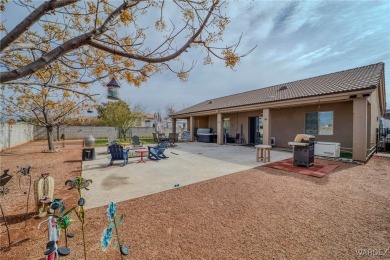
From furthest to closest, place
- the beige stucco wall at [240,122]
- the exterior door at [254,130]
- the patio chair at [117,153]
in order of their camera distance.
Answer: the beige stucco wall at [240,122] < the exterior door at [254,130] < the patio chair at [117,153]

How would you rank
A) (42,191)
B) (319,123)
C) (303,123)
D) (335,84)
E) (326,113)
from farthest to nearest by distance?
(303,123)
(319,123)
(326,113)
(335,84)
(42,191)

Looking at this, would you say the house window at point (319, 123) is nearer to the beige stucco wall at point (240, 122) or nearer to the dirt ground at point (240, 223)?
the beige stucco wall at point (240, 122)

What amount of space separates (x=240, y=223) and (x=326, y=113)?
10.9m

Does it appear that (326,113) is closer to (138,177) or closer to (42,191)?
(138,177)

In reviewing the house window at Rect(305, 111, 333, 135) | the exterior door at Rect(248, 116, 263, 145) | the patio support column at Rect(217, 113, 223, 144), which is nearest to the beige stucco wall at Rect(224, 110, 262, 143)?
the exterior door at Rect(248, 116, 263, 145)

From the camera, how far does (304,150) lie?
6973mm

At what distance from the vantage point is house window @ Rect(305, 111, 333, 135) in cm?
1071

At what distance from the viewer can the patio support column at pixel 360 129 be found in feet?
24.5

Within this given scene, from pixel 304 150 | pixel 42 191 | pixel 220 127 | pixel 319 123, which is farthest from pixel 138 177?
pixel 319 123

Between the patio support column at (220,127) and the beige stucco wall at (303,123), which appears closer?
the beige stucco wall at (303,123)

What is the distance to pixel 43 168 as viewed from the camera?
733cm

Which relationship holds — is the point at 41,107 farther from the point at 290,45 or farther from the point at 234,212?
the point at 290,45

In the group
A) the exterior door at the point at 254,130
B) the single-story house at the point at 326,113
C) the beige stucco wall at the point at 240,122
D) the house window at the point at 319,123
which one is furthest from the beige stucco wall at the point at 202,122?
the house window at the point at 319,123

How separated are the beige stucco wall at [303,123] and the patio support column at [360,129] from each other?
2.65m
